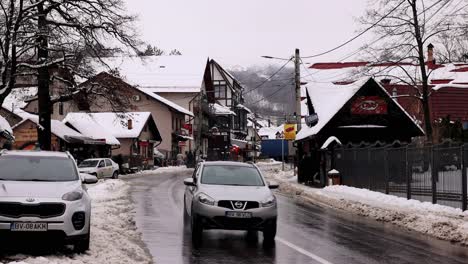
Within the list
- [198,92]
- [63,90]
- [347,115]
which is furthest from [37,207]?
[198,92]

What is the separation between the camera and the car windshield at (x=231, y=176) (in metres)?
13.3

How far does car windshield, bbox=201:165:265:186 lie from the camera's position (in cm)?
1326

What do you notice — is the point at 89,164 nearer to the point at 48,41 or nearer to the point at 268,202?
the point at 48,41

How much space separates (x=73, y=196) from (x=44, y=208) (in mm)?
550

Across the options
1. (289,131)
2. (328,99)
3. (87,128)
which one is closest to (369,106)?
(328,99)

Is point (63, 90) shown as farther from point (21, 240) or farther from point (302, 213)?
point (21, 240)

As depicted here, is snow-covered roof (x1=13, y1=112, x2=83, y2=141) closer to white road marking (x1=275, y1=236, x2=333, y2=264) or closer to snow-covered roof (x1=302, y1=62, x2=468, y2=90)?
snow-covered roof (x1=302, y1=62, x2=468, y2=90)

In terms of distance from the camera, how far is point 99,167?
135ft

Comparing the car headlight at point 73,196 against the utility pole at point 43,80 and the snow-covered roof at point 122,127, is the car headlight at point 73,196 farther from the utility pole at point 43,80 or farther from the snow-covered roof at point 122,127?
the snow-covered roof at point 122,127

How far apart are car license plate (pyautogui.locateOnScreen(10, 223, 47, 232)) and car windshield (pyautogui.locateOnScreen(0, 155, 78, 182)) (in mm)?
1403


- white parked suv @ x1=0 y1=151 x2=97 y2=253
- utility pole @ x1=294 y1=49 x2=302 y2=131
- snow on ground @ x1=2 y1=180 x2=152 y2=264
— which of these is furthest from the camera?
utility pole @ x1=294 y1=49 x2=302 y2=131

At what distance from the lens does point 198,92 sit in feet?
263

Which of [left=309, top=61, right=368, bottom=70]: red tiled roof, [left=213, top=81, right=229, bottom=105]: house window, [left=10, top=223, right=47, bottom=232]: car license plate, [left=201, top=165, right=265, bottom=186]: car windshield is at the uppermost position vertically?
[left=309, top=61, right=368, bottom=70]: red tiled roof

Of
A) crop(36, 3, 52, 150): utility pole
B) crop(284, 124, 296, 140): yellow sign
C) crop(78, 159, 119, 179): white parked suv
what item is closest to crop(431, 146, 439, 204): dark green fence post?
crop(36, 3, 52, 150): utility pole
